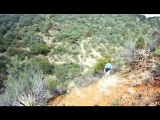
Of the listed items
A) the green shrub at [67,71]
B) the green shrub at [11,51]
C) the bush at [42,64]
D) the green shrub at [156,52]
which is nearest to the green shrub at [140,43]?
the green shrub at [156,52]

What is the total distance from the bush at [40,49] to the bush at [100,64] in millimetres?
930

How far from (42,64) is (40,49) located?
0.29 metres

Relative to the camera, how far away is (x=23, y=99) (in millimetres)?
7672

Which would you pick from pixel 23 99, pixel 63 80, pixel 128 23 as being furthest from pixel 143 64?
pixel 23 99

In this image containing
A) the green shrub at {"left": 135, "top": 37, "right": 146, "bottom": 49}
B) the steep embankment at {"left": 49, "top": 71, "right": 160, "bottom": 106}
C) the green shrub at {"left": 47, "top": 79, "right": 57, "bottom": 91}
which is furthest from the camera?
the green shrub at {"left": 135, "top": 37, "right": 146, "bottom": 49}

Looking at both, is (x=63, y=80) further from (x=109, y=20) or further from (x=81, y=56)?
(x=109, y=20)

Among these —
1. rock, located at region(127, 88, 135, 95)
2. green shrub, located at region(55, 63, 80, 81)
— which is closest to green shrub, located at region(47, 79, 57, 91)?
green shrub, located at region(55, 63, 80, 81)

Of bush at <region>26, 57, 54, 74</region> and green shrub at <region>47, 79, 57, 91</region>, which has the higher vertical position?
bush at <region>26, 57, 54, 74</region>

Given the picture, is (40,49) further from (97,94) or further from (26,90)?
(97,94)

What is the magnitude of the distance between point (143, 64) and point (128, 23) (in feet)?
2.60

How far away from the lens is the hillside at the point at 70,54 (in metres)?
7.75

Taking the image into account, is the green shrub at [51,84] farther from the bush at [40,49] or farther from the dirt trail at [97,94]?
the bush at [40,49]

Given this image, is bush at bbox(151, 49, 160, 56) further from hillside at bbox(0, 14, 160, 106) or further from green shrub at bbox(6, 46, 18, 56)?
green shrub at bbox(6, 46, 18, 56)

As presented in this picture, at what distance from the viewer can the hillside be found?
7.75 m
